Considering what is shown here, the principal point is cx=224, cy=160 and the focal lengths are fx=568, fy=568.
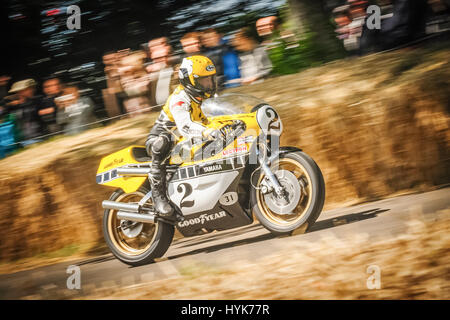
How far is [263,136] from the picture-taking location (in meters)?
5.15

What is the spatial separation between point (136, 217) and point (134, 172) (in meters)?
0.45

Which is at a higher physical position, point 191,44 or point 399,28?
point 191,44

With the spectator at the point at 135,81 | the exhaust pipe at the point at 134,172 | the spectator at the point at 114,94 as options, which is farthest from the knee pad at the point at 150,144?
the spectator at the point at 114,94

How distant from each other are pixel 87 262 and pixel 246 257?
205cm

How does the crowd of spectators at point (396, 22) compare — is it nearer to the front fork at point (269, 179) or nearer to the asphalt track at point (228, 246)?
the asphalt track at point (228, 246)

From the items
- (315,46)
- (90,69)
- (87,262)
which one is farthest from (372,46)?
(87,262)

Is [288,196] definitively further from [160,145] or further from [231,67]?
[231,67]

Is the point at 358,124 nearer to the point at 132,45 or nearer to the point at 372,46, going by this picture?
the point at 372,46

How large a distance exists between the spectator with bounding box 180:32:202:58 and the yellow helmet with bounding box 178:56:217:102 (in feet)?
3.91

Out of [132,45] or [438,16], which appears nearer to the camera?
[438,16]

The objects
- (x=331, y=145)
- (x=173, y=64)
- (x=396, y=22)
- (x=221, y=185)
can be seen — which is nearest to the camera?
(x=221, y=185)

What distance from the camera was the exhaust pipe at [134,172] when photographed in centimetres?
564

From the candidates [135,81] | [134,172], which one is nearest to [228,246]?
[134,172]

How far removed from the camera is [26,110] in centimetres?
760
